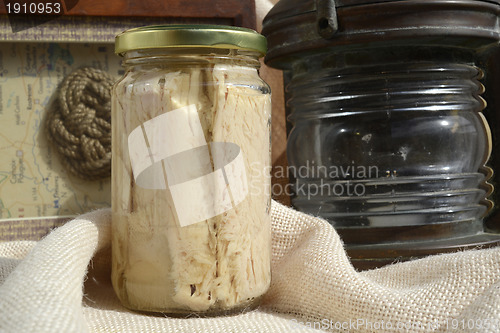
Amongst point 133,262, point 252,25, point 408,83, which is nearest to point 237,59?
point 133,262

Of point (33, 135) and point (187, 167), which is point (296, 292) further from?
point (33, 135)

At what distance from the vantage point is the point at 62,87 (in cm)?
90

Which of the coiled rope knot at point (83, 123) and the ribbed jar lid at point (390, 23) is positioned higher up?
the ribbed jar lid at point (390, 23)

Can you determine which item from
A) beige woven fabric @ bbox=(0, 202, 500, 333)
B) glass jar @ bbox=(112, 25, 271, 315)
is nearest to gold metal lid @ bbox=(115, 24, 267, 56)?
glass jar @ bbox=(112, 25, 271, 315)

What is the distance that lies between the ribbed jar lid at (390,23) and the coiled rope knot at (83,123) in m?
0.33

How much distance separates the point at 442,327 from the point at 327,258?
131 millimetres

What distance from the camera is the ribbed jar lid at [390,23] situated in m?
0.69

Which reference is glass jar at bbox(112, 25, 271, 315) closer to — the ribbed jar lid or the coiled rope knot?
the ribbed jar lid

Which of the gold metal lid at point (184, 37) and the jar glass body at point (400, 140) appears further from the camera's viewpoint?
the jar glass body at point (400, 140)

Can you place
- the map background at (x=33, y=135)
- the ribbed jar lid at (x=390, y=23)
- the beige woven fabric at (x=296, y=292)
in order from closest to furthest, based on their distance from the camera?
the beige woven fabric at (x=296, y=292), the ribbed jar lid at (x=390, y=23), the map background at (x=33, y=135)

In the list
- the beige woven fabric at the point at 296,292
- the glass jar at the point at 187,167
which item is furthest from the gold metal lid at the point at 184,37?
the beige woven fabric at the point at 296,292

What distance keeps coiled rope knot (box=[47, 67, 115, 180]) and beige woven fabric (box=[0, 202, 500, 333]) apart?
29 centimetres

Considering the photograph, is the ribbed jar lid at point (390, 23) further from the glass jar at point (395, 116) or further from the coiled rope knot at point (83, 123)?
the coiled rope knot at point (83, 123)

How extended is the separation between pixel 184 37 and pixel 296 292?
0.27 meters
